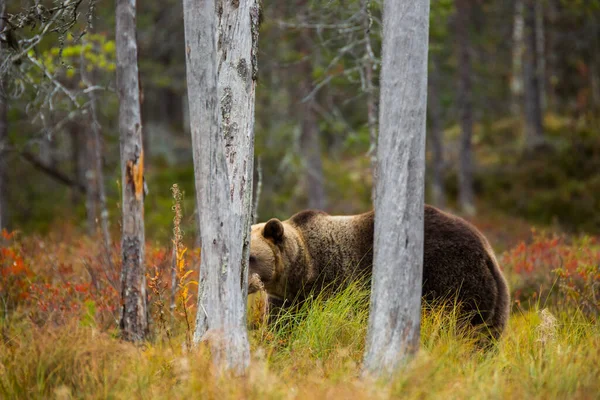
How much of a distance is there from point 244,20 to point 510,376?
3512 millimetres

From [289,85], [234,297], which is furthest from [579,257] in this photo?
[289,85]

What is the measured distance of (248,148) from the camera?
5262 mm

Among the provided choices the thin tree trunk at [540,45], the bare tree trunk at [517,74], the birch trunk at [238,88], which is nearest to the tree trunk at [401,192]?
the birch trunk at [238,88]

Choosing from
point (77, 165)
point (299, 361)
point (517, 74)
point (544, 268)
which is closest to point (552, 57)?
point (517, 74)

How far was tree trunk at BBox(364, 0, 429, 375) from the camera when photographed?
182 inches

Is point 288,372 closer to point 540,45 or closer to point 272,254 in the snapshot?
point 272,254

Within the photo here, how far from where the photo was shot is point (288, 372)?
479 cm

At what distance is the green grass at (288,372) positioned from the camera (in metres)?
4.21

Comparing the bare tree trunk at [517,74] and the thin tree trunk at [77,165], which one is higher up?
the bare tree trunk at [517,74]

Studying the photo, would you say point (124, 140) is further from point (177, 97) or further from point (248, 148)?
point (177, 97)

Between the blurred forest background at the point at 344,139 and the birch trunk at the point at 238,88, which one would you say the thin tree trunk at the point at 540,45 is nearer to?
the blurred forest background at the point at 344,139

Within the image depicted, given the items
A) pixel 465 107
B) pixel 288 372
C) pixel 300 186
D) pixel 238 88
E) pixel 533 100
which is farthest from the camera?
pixel 300 186

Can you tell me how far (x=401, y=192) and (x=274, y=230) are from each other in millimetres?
2364

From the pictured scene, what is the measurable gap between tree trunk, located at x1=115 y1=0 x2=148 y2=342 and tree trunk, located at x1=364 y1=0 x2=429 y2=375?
2.44 metres
